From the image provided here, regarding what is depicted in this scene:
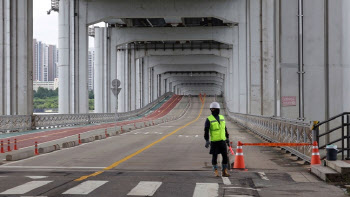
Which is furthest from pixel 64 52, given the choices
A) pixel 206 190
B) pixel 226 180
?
pixel 206 190

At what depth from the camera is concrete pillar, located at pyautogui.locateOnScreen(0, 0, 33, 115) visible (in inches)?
1649

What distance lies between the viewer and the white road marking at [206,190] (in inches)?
421

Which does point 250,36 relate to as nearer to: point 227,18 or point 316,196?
point 227,18

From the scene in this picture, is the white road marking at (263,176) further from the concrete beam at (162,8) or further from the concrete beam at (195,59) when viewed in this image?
the concrete beam at (195,59)

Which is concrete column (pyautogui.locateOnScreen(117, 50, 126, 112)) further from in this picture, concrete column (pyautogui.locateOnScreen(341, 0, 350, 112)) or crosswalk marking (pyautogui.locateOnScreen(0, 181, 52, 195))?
crosswalk marking (pyautogui.locateOnScreen(0, 181, 52, 195))

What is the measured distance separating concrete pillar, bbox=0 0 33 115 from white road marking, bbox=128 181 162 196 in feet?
105

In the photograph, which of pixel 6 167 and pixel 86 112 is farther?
pixel 86 112

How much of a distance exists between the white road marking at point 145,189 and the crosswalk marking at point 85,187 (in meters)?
0.87

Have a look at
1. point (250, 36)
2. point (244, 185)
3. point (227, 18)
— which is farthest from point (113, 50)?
point (244, 185)

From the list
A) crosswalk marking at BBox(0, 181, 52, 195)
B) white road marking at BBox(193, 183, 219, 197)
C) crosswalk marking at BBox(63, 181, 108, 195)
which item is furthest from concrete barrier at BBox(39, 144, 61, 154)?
white road marking at BBox(193, 183, 219, 197)

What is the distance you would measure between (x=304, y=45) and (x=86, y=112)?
45174 mm

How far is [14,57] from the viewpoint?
4238 cm

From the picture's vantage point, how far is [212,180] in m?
13.0

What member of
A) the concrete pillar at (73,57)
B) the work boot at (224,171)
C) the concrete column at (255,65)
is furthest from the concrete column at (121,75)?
the work boot at (224,171)
